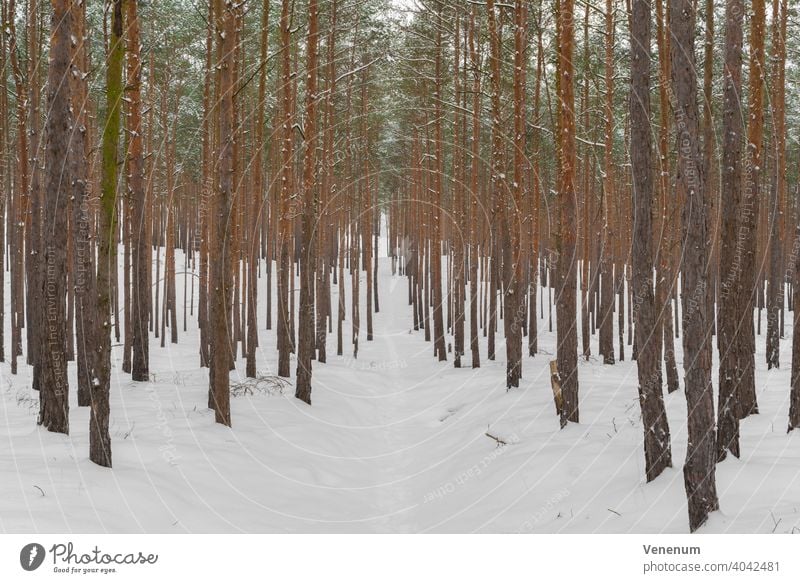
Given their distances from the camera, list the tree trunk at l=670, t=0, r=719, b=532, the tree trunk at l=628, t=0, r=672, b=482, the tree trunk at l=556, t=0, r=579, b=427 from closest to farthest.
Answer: the tree trunk at l=670, t=0, r=719, b=532, the tree trunk at l=628, t=0, r=672, b=482, the tree trunk at l=556, t=0, r=579, b=427

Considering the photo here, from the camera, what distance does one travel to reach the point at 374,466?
10.1 metres

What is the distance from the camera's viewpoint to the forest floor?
603cm

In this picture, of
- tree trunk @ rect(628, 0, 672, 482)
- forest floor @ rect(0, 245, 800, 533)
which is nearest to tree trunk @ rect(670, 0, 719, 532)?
forest floor @ rect(0, 245, 800, 533)

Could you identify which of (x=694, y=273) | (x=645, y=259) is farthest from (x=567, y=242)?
(x=694, y=273)

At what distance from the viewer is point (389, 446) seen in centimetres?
1140

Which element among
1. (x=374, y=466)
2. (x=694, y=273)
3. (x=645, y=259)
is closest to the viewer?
(x=694, y=273)

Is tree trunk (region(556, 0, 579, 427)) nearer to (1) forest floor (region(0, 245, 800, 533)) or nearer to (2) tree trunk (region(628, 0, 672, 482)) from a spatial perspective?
(1) forest floor (region(0, 245, 800, 533))

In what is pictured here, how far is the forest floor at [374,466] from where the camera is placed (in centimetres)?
603

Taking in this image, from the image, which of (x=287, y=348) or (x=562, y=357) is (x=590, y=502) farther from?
(x=287, y=348)

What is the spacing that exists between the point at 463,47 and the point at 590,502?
14.3 meters

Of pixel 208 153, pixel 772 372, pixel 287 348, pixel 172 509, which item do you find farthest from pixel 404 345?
pixel 172 509

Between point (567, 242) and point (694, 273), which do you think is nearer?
point (694, 273)

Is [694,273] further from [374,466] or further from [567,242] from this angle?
[374,466]

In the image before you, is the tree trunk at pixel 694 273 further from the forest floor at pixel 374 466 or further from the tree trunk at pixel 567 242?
the tree trunk at pixel 567 242
